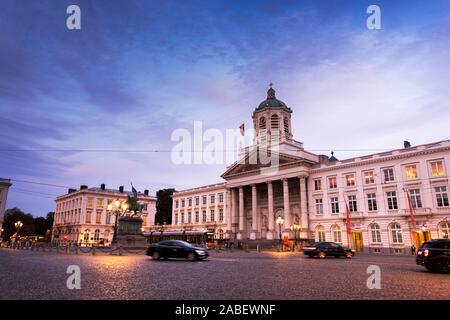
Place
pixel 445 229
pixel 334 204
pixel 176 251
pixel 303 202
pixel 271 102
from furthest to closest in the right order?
pixel 271 102, pixel 303 202, pixel 334 204, pixel 445 229, pixel 176 251

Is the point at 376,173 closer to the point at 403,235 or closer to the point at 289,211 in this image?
the point at 403,235

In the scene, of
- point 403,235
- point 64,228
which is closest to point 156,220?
point 64,228

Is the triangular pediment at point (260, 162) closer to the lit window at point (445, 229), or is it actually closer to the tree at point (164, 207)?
the lit window at point (445, 229)

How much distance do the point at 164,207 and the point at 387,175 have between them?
72157 millimetres

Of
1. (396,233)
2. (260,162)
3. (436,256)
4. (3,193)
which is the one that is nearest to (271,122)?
(260,162)

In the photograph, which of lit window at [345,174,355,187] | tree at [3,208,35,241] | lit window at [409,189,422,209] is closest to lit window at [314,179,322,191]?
lit window at [345,174,355,187]

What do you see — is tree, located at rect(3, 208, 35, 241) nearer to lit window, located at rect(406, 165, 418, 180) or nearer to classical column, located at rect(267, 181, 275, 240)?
classical column, located at rect(267, 181, 275, 240)

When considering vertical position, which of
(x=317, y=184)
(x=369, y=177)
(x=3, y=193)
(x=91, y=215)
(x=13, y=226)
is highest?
(x=3, y=193)

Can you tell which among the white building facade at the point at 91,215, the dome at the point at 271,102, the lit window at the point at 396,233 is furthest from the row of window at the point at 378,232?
the white building facade at the point at 91,215

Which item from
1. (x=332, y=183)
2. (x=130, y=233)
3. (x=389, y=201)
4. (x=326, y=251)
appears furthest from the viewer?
(x=332, y=183)

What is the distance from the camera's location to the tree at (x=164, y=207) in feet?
328

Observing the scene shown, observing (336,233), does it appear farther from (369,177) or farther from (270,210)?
(270,210)

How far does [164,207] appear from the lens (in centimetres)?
10231
